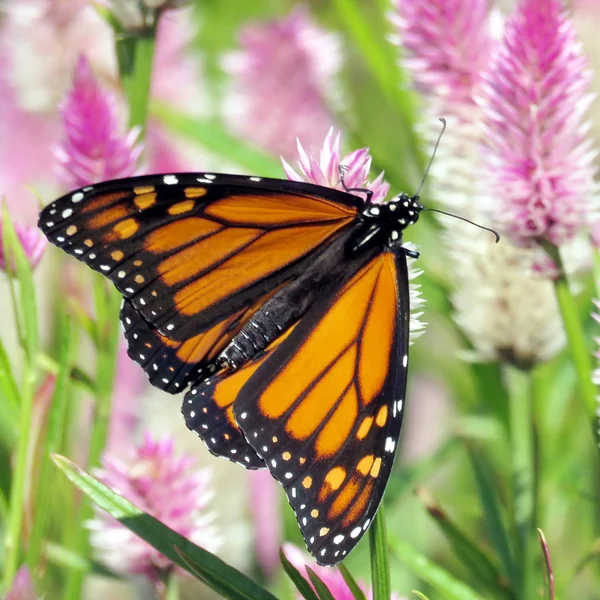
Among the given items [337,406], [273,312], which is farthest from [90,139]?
[337,406]

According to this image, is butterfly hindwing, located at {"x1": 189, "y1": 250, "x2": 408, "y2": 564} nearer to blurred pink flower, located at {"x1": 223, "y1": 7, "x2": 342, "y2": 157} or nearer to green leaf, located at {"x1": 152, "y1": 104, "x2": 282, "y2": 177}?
green leaf, located at {"x1": 152, "y1": 104, "x2": 282, "y2": 177}

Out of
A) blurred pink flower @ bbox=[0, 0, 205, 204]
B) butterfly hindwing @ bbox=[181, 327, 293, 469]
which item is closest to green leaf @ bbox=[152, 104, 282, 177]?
blurred pink flower @ bbox=[0, 0, 205, 204]

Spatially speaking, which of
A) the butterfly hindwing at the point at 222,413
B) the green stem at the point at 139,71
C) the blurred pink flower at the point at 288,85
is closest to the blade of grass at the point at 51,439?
the butterfly hindwing at the point at 222,413

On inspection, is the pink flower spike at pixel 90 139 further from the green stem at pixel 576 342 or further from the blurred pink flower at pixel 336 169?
the green stem at pixel 576 342

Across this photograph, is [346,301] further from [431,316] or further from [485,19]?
[431,316]

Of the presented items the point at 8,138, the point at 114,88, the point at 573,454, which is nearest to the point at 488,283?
the point at 573,454

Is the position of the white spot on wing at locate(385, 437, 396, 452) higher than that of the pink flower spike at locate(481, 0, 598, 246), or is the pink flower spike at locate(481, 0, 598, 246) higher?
the pink flower spike at locate(481, 0, 598, 246)

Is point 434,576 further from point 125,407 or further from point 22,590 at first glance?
point 125,407
